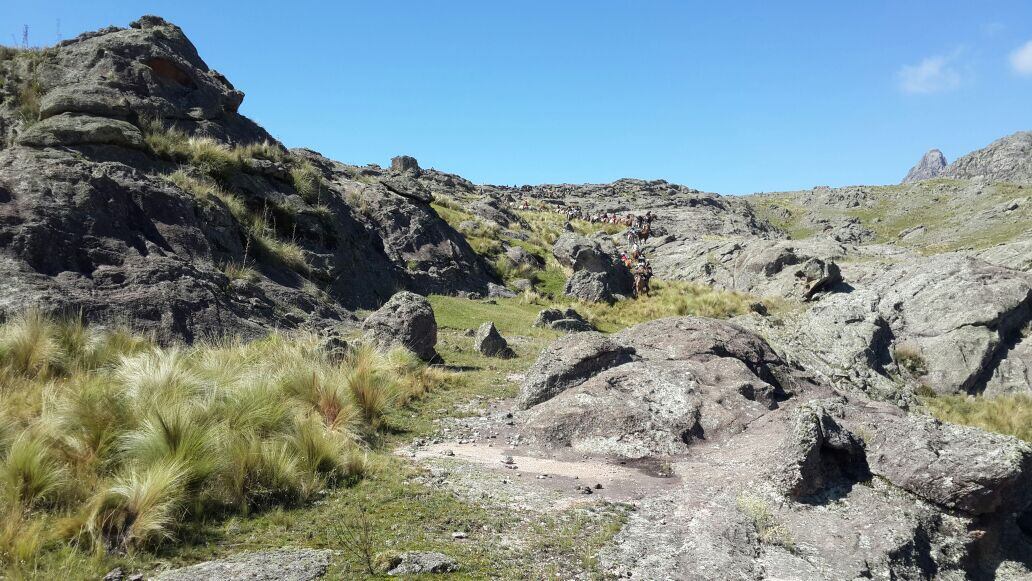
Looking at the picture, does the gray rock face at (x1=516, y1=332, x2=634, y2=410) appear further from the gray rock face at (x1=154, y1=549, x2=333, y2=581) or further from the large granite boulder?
the large granite boulder

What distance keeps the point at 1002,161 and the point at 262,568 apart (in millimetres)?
188821

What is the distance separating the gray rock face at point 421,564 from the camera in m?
4.28

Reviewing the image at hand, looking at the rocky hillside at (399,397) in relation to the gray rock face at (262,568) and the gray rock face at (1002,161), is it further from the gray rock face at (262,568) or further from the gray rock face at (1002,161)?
the gray rock face at (1002,161)

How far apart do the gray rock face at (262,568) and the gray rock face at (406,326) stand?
28.2ft

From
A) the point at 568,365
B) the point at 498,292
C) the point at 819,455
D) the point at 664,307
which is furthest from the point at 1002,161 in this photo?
the point at 819,455

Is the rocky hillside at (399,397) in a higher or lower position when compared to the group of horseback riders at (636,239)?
lower

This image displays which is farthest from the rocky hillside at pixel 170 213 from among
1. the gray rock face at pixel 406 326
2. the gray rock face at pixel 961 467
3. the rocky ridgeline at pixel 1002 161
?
the rocky ridgeline at pixel 1002 161

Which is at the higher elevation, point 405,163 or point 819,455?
point 405,163

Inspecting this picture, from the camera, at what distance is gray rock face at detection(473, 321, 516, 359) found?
1543 cm

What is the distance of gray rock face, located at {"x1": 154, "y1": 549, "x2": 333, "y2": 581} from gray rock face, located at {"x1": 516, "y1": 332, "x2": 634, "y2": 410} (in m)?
5.31

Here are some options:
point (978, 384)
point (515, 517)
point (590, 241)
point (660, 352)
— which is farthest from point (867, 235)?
point (515, 517)

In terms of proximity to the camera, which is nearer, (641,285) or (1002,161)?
(641,285)

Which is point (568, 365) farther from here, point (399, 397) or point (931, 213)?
point (931, 213)

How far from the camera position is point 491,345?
15492 millimetres
